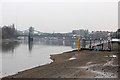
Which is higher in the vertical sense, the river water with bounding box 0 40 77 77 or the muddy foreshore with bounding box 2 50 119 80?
the muddy foreshore with bounding box 2 50 119 80

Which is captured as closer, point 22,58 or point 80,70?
point 80,70

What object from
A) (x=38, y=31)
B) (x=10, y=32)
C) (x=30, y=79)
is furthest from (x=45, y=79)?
(x=38, y=31)

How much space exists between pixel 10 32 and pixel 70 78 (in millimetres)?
94444

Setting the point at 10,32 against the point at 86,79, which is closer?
the point at 86,79

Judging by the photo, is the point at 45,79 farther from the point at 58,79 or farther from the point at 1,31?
the point at 1,31

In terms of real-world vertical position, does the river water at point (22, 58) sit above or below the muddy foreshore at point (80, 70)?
below

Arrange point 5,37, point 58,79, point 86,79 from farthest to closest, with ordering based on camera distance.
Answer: point 5,37 → point 58,79 → point 86,79

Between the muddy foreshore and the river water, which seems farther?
the river water

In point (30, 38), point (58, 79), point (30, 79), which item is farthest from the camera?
point (30, 38)

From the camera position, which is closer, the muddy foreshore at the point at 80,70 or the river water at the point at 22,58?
the muddy foreshore at the point at 80,70

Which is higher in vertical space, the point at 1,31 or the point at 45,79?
the point at 1,31

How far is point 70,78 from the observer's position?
24.1 feet

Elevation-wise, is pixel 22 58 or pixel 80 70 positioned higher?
pixel 80 70

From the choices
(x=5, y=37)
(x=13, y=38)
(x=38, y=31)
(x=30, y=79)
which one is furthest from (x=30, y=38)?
(x=30, y=79)
